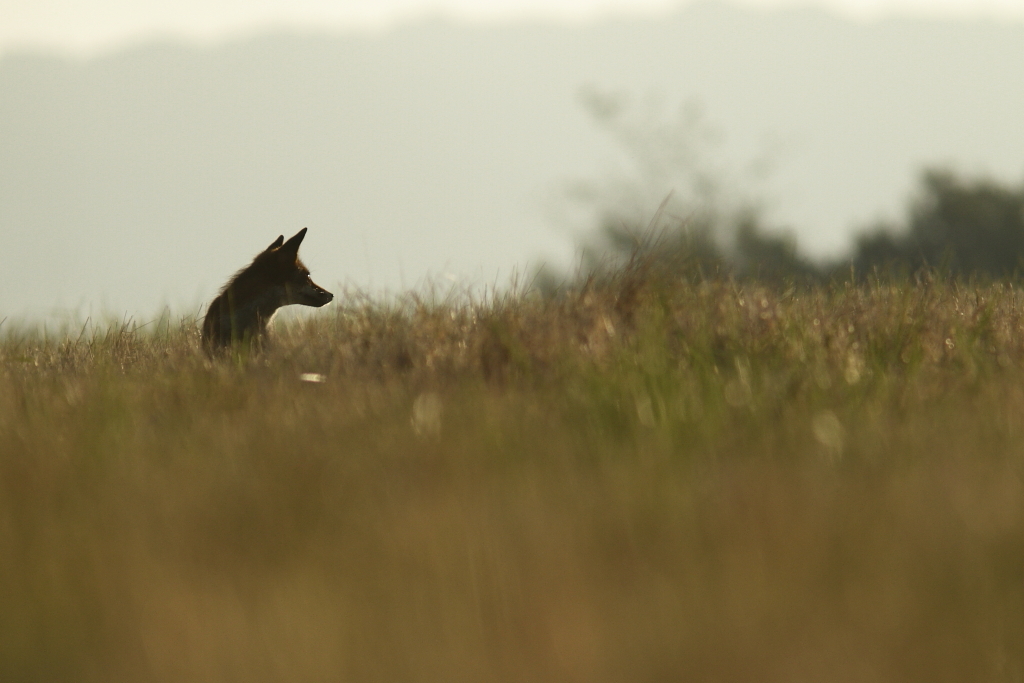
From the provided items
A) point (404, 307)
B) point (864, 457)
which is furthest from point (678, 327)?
point (864, 457)

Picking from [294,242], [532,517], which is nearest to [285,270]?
[294,242]

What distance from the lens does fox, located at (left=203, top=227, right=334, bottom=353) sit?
26.0 feet

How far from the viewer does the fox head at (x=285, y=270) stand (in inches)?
324

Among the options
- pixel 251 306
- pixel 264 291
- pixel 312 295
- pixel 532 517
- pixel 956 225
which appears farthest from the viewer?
pixel 956 225

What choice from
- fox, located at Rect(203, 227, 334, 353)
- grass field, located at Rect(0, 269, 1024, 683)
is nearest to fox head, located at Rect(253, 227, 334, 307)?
fox, located at Rect(203, 227, 334, 353)

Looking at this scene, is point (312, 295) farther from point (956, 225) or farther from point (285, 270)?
point (956, 225)

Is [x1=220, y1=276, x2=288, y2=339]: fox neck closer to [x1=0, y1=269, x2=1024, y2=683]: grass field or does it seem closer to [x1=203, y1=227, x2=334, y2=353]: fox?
[x1=203, y1=227, x2=334, y2=353]: fox

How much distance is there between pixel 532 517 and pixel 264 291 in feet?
17.7

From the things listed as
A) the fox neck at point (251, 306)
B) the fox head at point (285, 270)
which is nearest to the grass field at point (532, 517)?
the fox neck at point (251, 306)

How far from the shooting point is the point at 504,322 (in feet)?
20.7

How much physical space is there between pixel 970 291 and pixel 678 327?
3.04 m

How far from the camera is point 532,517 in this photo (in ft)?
10.4

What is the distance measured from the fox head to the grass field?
91.4 inches

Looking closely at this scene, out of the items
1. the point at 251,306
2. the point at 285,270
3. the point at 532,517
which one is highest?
the point at 285,270
